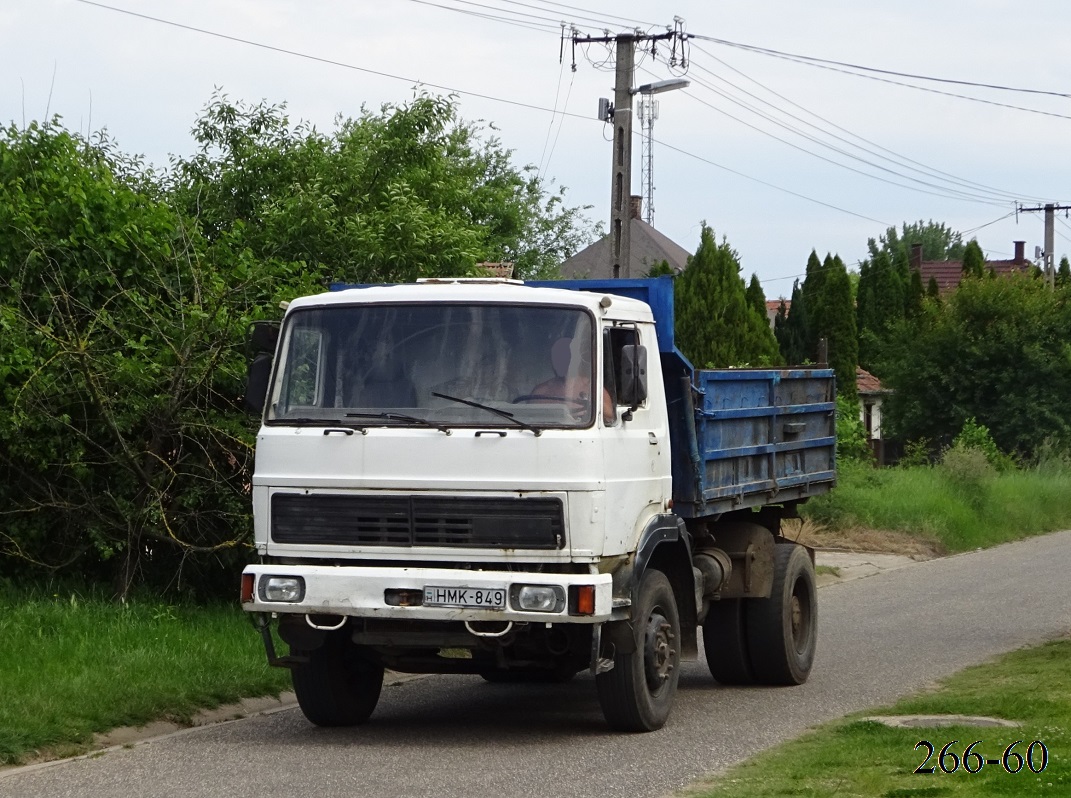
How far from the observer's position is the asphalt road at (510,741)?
8070 mm

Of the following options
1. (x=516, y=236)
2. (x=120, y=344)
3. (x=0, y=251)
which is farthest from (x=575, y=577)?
(x=516, y=236)

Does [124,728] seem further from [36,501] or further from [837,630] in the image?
[837,630]

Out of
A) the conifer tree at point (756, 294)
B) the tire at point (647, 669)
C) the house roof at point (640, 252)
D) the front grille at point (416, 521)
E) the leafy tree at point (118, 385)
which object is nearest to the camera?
→ the front grille at point (416, 521)

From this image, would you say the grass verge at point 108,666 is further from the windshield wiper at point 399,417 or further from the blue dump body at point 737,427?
the blue dump body at point 737,427

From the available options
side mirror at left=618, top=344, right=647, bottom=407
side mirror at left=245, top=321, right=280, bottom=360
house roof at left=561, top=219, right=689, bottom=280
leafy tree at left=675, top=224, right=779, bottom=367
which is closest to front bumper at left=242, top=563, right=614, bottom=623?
side mirror at left=618, top=344, right=647, bottom=407

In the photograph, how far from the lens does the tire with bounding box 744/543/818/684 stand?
468 inches

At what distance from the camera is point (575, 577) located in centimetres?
877

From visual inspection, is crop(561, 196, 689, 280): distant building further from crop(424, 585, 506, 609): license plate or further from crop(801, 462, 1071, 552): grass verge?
crop(424, 585, 506, 609): license plate

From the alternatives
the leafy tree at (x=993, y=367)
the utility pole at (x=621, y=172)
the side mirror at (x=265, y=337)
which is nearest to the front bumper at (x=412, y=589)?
the side mirror at (x=265, y=337)

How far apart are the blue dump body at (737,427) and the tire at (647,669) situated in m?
0.86

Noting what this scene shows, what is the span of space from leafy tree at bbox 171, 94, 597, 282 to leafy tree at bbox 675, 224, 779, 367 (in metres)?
19.1

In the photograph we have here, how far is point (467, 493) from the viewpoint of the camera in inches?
352

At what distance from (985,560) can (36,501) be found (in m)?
15.4
